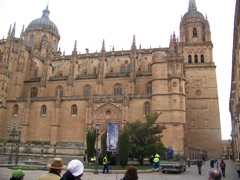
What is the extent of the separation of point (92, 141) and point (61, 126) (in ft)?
51.5

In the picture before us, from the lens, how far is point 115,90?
Answer: 44.4m

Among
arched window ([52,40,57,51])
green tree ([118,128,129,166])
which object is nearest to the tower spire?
arched window ([52,40,57,51])

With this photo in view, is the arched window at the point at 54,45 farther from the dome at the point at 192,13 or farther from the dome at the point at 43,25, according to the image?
the dome at the point at 192,13

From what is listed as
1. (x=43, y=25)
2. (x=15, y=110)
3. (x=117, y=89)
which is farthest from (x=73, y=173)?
(x=43, y=25)

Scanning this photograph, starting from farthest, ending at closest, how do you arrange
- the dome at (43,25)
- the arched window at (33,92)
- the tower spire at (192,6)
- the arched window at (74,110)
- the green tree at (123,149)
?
the dome at (43,25), the tower spire at (192,6), the arched window at (33,92), the arched window at (74,110), the green tree at (123,149)

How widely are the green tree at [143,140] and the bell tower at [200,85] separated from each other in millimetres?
23249

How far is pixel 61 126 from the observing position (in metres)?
40.1

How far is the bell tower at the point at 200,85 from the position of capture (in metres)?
47.8

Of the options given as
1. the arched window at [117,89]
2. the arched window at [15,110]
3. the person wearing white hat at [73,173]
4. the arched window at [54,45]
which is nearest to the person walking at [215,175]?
the person wearing white hat at [73,173]

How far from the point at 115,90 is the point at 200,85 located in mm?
18259

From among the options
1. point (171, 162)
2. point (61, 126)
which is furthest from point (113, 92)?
point (171, 162)

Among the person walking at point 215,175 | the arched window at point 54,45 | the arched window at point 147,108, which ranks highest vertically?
the arched window at point 54,45

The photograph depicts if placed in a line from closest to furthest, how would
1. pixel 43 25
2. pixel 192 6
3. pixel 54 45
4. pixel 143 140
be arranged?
pixel 143 140 → pixel 192 6 → pixel 43 25 → pixel 54 45

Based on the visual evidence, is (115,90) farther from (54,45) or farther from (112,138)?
(54,45)
